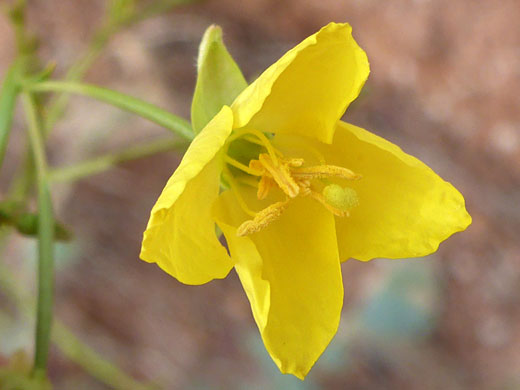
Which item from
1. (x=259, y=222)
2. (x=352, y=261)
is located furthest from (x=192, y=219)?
(x=352, y=261)

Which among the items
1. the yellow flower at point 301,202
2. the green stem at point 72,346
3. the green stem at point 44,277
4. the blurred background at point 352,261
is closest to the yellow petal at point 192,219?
the yellow flower at point 301,202

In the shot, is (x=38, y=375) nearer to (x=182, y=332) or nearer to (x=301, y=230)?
(x=301, y=230)

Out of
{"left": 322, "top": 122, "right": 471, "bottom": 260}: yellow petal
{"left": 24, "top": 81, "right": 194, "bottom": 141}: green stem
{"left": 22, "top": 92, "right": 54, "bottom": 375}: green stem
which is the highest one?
{"left": 24, "top": 81, "right": 194, "bottom": 141}: green stem

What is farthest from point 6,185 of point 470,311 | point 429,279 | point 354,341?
point 470,311

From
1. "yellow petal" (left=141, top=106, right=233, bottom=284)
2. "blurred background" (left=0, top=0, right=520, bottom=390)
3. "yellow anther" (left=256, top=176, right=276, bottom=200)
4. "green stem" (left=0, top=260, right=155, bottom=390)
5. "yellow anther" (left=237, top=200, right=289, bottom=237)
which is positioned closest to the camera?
"yellow petal" (left=141, top=106, right=233, bottom=284)

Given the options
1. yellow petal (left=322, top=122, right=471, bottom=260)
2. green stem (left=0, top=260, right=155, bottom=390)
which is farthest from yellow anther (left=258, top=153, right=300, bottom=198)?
green stem (left=0, top=260, right=155, bottom=390)

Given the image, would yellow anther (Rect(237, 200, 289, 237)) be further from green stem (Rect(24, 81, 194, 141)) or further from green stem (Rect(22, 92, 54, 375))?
green stem (Rect(22, 92, 54, 375))

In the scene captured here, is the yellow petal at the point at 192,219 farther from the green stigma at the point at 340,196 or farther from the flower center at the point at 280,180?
the green stigma at the point at 340,196
